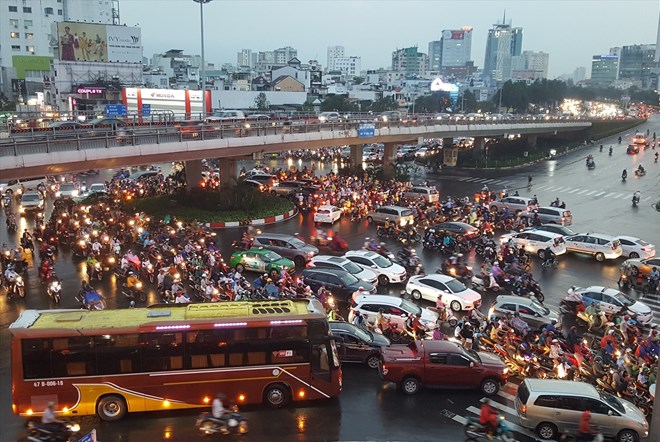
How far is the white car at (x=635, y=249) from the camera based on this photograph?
2667 cm

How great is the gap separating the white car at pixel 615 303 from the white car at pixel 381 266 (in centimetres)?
681

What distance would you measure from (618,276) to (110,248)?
22.5 meters

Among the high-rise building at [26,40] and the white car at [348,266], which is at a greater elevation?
the high-rise building at [26,40]

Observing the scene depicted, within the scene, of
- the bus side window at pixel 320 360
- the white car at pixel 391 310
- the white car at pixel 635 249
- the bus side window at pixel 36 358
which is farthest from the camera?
the white car at pixel 635 249

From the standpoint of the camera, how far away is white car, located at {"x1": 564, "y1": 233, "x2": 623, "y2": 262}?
26516 mm

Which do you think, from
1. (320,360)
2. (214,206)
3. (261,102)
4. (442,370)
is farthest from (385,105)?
(320,360)

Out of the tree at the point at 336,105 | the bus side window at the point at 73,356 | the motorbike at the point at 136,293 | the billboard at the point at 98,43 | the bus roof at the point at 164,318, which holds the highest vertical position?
the billboard at the point at 98,43

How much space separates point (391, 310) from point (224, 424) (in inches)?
288

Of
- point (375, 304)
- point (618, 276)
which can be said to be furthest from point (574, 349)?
point (618, 276)

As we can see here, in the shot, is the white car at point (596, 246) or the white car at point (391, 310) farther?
the white car at point (596, 246)

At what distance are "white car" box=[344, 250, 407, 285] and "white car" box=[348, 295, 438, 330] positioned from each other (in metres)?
4.72

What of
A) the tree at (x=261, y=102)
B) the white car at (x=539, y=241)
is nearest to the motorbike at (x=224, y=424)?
the white car at (x=539, y=241)

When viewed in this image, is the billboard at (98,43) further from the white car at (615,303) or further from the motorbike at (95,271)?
the white car at (615,303)

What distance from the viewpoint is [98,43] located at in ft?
275
